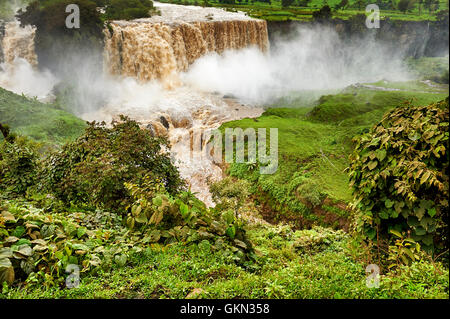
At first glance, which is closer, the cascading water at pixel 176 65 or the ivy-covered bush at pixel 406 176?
the ivy-covered bush at pixel 406 176

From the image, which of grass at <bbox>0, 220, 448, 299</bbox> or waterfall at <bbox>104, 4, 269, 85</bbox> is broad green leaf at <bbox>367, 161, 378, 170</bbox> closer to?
grass at <bbox>0, 220, 448, 299</bbox>

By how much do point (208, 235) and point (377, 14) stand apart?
19716mm

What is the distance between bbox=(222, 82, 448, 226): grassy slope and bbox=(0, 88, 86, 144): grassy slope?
19.6ft

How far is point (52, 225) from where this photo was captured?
2.62 m

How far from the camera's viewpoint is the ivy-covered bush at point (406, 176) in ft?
7.99

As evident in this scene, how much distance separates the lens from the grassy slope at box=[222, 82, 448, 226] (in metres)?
7.39

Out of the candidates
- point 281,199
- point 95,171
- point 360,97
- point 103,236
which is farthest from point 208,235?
point 360,97

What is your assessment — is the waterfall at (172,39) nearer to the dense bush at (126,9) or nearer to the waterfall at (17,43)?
the dense bush at (126,9)

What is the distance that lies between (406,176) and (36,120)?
12084mm

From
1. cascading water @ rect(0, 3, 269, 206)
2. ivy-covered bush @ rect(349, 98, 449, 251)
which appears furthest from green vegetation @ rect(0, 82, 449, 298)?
cascading water @ rect(0, 3, 269, 206)

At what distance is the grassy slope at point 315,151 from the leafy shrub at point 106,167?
3748mm

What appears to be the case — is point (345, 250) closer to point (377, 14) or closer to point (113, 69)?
point (113, 69)
